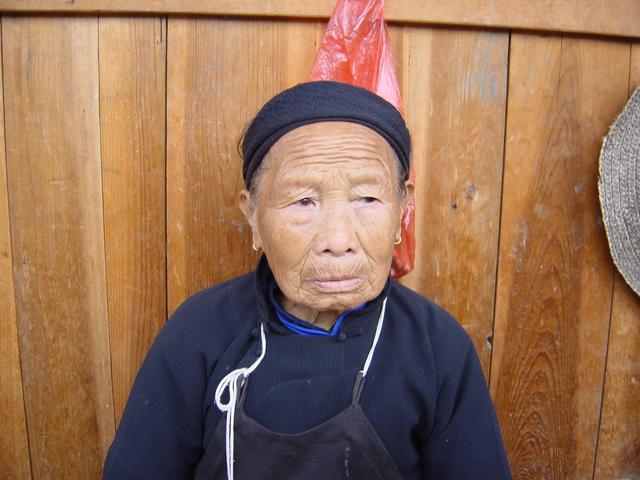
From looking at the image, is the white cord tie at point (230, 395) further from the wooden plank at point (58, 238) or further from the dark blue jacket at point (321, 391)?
the wooden plank at point (58, 238)

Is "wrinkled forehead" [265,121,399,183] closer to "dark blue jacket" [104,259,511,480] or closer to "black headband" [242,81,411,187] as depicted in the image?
"black headband" [242,81,411,187]

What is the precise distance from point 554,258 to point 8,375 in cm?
205

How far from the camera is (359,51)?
1530 mm

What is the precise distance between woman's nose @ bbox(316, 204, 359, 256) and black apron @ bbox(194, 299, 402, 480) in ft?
1.14

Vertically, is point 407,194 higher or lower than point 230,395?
higher

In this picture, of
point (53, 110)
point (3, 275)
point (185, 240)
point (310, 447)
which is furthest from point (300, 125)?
point (3, 275)

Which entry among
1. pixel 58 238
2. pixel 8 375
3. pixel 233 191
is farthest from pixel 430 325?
pixel 8 375

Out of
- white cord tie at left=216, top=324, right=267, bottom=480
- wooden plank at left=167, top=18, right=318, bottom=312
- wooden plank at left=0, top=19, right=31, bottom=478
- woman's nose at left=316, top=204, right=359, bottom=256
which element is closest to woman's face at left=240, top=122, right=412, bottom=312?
woman's nose at left=316, top=204, right=359, bottom=256

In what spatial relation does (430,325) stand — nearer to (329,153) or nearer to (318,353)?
(318,353)

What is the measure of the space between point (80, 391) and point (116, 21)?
131cm

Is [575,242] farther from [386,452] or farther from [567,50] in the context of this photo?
[386,452]

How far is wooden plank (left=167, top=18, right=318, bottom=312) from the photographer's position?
1.61 metres

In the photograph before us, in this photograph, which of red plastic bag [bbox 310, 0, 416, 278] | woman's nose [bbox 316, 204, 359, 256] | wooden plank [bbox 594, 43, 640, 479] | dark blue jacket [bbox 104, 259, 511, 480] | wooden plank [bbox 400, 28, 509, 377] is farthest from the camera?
wooden plank [bbox 594, 43, 640, 479]

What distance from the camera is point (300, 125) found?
122 centimetres
